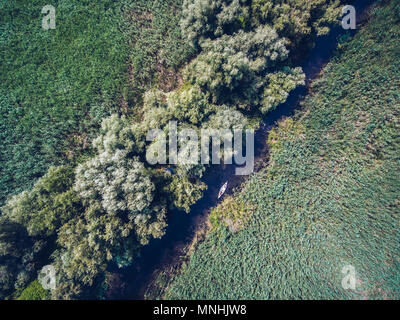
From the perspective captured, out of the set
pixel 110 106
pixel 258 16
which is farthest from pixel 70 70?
pixel 258 16

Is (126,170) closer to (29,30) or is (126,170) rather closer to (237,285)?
(237,285)

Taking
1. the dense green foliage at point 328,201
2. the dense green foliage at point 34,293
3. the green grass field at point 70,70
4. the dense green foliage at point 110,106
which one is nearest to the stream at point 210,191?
the dense green foliage at point 328,201

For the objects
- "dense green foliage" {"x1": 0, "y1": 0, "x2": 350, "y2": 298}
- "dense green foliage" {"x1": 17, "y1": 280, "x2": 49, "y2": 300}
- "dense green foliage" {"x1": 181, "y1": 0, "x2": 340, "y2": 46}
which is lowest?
"dense green foliage" {"x1": 17, "y1": 280, "x2": 49, "y2": 300}

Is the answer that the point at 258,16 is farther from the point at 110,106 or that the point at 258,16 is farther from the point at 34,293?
the point at 34,293

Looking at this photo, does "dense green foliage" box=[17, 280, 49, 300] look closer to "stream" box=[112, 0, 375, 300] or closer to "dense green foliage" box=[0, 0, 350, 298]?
"dense green foliage" box=[0, 0, 350, 298]

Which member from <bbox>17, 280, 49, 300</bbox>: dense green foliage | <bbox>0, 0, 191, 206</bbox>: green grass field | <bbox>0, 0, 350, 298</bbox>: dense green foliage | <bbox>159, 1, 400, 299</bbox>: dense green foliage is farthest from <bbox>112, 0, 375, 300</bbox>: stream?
<bbox>0, 0, 191, 206</bbox>: green grass field

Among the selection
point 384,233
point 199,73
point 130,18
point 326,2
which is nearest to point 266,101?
point 199,73

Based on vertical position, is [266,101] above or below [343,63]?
below

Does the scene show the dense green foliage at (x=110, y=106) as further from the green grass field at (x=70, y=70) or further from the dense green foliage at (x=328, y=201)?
the dense green foliage at (x=328, y=201)
